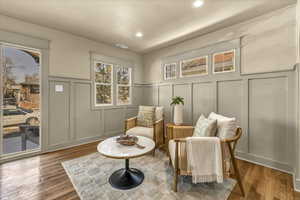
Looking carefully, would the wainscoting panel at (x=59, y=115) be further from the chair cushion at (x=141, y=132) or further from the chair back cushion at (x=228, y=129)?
the chair back cushion at (x=228, y=129)

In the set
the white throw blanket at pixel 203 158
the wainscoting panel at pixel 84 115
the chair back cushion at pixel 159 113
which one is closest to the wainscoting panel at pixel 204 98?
the chair back cushion at pixel 159 113

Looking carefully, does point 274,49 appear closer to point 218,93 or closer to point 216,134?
point 218,93

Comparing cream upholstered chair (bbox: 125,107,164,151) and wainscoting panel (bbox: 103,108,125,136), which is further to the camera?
wainscoting panel (bbox: 103,108,125,136)

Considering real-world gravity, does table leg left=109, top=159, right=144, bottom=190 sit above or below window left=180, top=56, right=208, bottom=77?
below

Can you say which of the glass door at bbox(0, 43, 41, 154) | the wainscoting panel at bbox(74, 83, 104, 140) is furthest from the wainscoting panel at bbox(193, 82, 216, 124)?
the glass door at bbox(0, 43, 41, 154)

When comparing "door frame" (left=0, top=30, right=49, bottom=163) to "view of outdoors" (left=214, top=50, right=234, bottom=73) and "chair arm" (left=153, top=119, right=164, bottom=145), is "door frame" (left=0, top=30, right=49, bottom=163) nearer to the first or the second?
"chair arm" (left=153, top=119, right=164, bottom=145)

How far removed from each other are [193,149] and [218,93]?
1710 mm

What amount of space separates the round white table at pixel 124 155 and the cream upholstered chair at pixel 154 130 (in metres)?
0.56

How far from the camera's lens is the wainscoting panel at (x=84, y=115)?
3132mm

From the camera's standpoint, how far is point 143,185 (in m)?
1.71

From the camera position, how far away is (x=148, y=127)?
2975 millimetres

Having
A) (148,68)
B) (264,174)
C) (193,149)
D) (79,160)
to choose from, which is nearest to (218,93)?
(264,174)

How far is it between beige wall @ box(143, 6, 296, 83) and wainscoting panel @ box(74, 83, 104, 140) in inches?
125

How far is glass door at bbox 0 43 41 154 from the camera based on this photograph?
7.80ft
